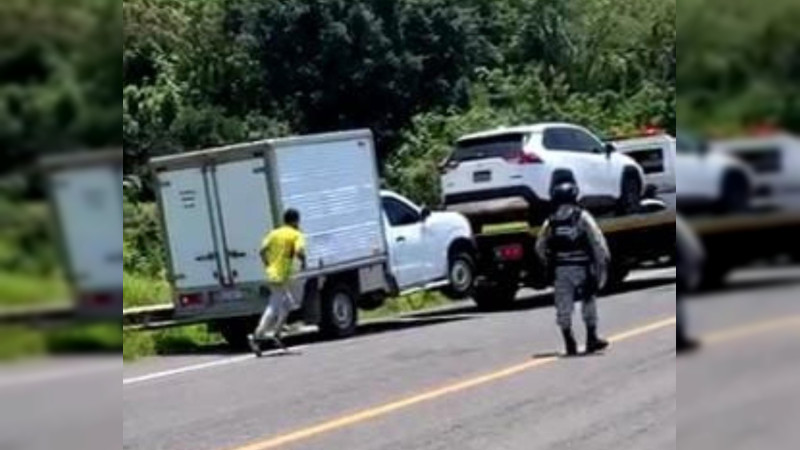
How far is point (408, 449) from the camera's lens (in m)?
2.46

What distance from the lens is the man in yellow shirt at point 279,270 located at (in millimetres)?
2379

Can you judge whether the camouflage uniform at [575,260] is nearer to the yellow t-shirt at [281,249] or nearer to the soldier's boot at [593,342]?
the soldier's boot at [593,342]

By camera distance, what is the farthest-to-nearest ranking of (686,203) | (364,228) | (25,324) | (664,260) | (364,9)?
(364,228), (364,9), (664,260), (686,203), (25,324)

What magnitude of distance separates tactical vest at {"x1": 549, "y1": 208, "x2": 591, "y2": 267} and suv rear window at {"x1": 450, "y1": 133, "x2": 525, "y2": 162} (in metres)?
0.12

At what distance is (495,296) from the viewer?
8.09 feet

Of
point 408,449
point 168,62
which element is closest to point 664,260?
point 408,449

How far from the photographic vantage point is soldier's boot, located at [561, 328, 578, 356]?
8.04 ft

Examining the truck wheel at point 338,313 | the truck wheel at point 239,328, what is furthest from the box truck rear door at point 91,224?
the truck wheel at point 338,313

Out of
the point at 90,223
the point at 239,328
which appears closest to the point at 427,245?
the point at 239,328

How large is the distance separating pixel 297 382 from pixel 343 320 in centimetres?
12

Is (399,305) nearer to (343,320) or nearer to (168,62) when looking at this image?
(343,320)

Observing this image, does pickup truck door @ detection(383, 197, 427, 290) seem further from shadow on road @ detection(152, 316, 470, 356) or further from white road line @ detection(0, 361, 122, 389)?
white road line @ detection(0, 361, 122, 389)

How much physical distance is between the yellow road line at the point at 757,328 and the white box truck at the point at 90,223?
27.0 inches

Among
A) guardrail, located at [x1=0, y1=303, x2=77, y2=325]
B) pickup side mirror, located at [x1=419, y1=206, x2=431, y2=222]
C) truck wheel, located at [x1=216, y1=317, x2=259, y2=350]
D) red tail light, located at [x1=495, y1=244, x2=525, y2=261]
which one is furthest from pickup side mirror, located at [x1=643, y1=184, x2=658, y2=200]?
guardrail, located at [x1=0, y1=303, x2=77, y2=325]
